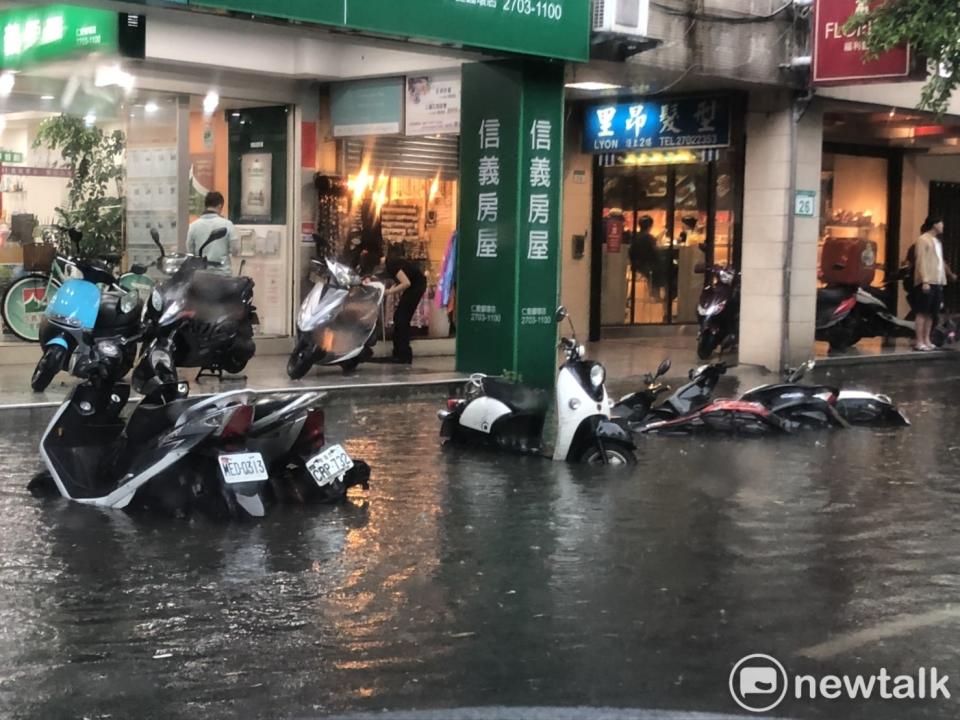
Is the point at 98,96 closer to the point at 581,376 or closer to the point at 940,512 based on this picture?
the point at 581,376

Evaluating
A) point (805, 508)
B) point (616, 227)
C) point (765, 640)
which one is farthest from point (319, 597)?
point (616, 227)

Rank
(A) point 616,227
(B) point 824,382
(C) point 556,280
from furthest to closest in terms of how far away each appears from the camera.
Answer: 1. (A) point 616,227
2. (B) point 824,382
3. (C) point 556,280

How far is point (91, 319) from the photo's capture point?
11.1 metres

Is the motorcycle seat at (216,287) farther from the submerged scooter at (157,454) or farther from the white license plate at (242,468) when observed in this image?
the white license plate at (242,468)

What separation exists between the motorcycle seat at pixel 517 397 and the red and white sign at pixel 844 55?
7864 mm

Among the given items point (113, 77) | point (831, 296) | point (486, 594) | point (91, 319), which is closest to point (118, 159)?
point (113, 77)

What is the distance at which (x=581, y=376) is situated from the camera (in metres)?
10.0

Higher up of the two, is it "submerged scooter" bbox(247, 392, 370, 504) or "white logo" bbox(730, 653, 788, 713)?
"submerged scooter" bbox(247, 392, 370, 504)

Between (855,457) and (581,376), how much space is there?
2460 mm

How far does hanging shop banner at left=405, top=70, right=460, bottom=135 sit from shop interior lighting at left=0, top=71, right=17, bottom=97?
4.66 metres

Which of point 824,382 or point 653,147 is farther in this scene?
point 653,147

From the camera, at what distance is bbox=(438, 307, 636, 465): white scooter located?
10000 millimetres

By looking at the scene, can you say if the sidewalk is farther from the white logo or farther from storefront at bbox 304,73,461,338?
the white logo

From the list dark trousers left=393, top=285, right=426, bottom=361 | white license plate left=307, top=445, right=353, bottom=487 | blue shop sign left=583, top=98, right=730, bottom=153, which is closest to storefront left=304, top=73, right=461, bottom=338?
dark trousers left=393, top=285, right=426, bottom=361
